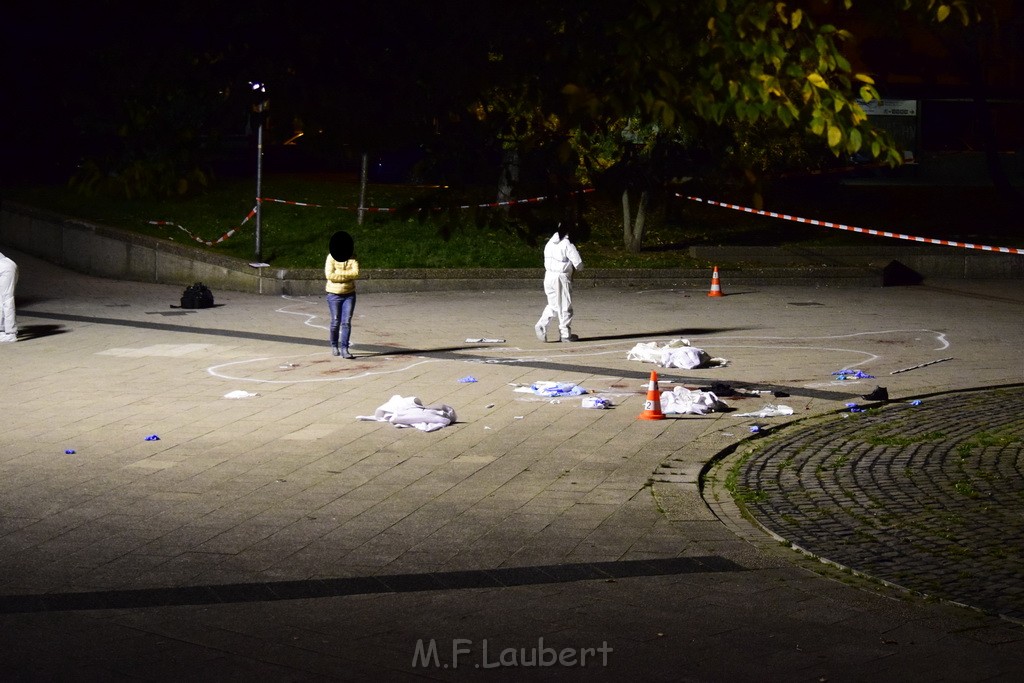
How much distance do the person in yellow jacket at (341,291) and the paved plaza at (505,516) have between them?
16.0 inches

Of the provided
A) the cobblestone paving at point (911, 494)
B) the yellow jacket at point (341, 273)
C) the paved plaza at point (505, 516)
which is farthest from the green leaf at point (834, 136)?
the yellow jacket at point (341, 273)

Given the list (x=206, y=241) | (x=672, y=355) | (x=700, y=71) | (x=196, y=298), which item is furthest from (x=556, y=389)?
(x=206, y=241)

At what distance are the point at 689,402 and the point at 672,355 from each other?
2.92 meters

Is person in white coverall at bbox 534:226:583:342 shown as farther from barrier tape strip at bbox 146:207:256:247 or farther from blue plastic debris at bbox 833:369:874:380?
barrier tape strip at bbox 146:207:256:247

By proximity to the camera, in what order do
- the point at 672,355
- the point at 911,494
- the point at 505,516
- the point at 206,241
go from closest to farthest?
the point at 505,516 < the point at 911,494 < the point at 672,355 < the point at 206,241

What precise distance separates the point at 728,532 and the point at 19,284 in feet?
59.8

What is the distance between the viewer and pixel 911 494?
952cm

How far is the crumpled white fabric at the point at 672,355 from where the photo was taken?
15.4m

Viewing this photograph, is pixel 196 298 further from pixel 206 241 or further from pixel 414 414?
pixel 414 414

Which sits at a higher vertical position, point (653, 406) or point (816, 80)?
point (816, 80)

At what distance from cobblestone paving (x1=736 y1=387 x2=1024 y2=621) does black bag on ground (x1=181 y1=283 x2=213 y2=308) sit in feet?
38.0

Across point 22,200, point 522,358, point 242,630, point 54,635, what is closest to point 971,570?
point 242,630

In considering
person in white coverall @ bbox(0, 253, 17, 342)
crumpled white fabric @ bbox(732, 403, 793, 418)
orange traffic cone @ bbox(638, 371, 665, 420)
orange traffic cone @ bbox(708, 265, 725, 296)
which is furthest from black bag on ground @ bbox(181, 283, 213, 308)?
crumpled white fabric @ bbox(732, 403, 793, 418)

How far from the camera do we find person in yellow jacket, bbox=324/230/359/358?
1617 centimetres
